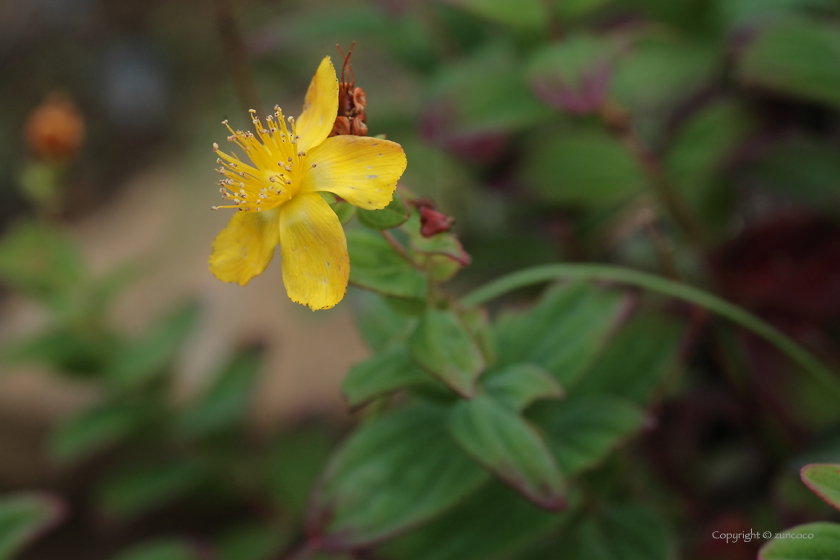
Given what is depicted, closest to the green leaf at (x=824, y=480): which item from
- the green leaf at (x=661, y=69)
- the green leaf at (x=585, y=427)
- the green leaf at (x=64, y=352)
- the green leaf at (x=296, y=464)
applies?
the green leaf at (x=585, y=427)

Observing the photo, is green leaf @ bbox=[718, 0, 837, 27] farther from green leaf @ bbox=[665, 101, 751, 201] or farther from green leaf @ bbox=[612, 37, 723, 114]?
green leaf @ bbox=[665, 101, 751, 201]

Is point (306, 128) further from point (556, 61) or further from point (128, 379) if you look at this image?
point (128, 379)

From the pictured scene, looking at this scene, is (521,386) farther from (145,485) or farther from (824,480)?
(145,485)

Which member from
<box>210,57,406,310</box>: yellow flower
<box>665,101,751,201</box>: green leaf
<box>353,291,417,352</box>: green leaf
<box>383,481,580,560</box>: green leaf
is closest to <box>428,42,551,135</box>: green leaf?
<box>665,101,751,201</box>: green leaf

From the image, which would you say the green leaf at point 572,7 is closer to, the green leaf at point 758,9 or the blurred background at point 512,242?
the blurred background at point 512,242

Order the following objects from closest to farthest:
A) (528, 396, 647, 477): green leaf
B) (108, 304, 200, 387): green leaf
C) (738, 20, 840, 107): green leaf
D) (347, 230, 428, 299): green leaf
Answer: (347, 230, 428, 299): green leaf
(528, 396, 647, 477): green leaf
(738, 20, 840, 107): green leaf
(108, 304, 200, 387): green leaf

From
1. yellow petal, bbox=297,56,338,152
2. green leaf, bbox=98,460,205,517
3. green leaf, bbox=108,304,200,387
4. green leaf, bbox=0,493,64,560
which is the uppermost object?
yellow petal, bbox=297,56,338,152
